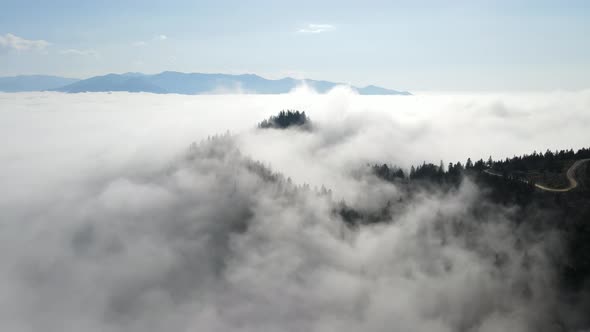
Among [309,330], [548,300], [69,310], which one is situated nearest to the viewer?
[548,300]

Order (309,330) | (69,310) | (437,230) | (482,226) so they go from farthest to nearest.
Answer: (69,310), (437,230), (482,226), (309,330)

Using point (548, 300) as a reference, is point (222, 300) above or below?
below

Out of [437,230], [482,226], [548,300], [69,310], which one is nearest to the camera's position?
[548,300]

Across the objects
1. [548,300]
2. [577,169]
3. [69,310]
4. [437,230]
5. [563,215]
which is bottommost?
[69,310]

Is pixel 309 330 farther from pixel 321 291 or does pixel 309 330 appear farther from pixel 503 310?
pixel 503 310

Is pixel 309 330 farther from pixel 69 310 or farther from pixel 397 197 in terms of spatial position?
pixel 69 310

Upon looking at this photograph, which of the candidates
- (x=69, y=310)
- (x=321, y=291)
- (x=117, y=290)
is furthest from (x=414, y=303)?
Result: (x=69, y=310)

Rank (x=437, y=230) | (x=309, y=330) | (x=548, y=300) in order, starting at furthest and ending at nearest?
(x=437, y=230) → (x=309, y=330) → (x=548, y=300)

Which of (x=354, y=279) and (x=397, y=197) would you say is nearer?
(x=354, y=279)

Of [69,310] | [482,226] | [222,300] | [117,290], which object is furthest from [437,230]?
[69,310]
